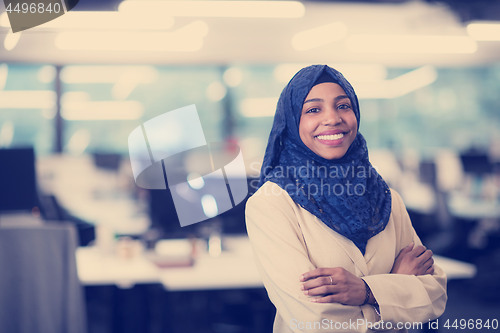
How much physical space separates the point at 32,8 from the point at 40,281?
2857mm

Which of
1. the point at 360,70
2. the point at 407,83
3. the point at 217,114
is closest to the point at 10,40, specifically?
the point at 217,114

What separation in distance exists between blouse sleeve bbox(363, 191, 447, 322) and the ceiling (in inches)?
170

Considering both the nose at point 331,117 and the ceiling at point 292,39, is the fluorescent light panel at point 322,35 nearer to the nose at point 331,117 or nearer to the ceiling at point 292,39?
the ceiling at point 292,39

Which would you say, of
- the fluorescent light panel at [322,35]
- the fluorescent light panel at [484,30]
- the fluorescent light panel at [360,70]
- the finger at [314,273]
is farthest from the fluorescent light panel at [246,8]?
the finger at [314,273]

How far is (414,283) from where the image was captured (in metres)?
1.39

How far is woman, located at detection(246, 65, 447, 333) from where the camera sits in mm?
1317

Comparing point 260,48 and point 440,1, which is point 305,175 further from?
point 260,48

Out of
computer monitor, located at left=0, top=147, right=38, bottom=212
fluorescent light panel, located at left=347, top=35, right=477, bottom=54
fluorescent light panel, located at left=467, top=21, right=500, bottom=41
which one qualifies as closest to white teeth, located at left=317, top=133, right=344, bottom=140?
computer monitor, located at left=0, top=147, right=38, bottom=212

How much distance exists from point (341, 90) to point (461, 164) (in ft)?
14.4

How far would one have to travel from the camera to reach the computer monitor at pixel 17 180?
10.1ft

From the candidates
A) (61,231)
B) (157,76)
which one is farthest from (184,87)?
(61,231)

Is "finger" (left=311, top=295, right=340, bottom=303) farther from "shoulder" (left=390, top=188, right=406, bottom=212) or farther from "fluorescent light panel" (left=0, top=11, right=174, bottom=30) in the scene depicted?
"fluorescent light panel" (left=0, top=11, right=174, bottom=30)

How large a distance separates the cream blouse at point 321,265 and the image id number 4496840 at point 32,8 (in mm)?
3053

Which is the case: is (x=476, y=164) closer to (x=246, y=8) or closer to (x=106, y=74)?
(x=246, y=8)
